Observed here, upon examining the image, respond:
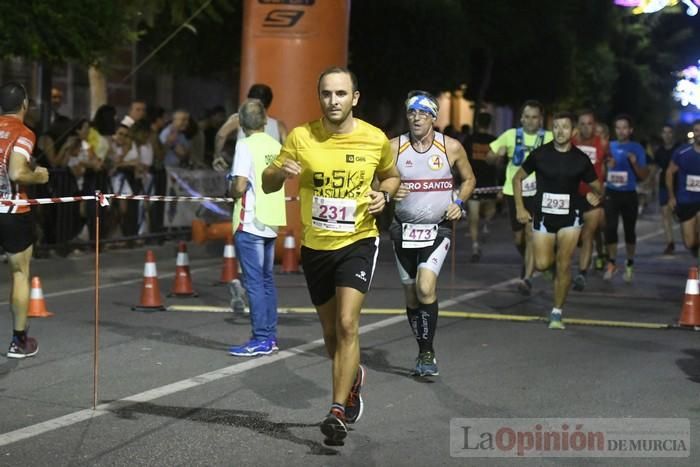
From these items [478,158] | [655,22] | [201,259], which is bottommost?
[201,259]

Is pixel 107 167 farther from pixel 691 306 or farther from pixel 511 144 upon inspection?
pixel 691 306

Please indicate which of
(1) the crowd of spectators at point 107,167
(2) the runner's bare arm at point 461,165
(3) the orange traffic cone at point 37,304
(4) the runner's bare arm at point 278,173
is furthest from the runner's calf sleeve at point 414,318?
(1) the crowd of spectators at point 107,167

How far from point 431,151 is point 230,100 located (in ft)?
66.3

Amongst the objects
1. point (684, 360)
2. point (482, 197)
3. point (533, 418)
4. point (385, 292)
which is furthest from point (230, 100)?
point (533, 418)

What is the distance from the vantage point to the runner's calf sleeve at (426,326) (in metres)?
9.60

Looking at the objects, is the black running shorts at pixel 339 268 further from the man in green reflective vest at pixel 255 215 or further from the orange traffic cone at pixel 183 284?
the orange traffic cone at pixel 183 284

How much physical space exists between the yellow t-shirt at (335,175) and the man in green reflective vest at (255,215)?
2774 mm

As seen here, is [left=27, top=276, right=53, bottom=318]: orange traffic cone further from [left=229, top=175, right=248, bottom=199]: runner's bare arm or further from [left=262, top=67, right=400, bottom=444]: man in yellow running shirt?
[left=262, top=67, right=400, bottom=444]: man in yellow running shirt

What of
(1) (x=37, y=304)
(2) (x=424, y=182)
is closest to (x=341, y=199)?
(2) (x=424, y=182)

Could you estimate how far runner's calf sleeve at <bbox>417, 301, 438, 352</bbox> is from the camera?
960cm

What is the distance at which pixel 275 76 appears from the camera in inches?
685

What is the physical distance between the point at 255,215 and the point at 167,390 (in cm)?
203

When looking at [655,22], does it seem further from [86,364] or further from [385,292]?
[86,364]

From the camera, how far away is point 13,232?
998 centimetres
